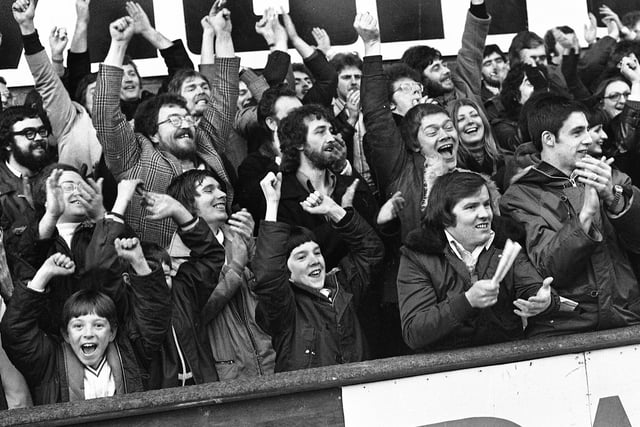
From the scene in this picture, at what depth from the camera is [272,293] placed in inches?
236

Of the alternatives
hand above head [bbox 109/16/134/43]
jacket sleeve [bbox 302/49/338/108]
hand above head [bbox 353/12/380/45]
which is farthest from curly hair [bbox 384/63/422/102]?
hand above head [bbox 109/16/134/43]

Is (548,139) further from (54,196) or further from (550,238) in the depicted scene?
(54,196)

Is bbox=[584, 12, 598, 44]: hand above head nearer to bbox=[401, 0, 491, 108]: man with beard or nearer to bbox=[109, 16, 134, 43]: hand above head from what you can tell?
bbox=[401, 0, 491, 108]: man with beard

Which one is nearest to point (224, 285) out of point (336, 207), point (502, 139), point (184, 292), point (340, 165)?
point (184, 292)

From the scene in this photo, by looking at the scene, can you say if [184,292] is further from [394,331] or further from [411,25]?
[411,25]

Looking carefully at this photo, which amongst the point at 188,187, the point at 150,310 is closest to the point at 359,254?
the point at 188,187

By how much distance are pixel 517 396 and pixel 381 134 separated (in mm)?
1868

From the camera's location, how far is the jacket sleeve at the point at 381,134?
271 inches

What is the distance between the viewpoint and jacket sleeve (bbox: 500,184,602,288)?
5648 mm

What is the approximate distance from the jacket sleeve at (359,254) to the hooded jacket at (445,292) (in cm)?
62

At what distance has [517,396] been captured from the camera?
5.58 metres

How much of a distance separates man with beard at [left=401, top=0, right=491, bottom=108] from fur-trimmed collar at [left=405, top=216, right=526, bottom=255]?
7.40 feet

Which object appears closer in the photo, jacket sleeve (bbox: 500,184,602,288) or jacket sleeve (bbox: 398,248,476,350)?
jacket sleeve (bbox: 398,248,476,350)

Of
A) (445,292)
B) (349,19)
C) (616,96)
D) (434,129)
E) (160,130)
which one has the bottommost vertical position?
(445,292)
